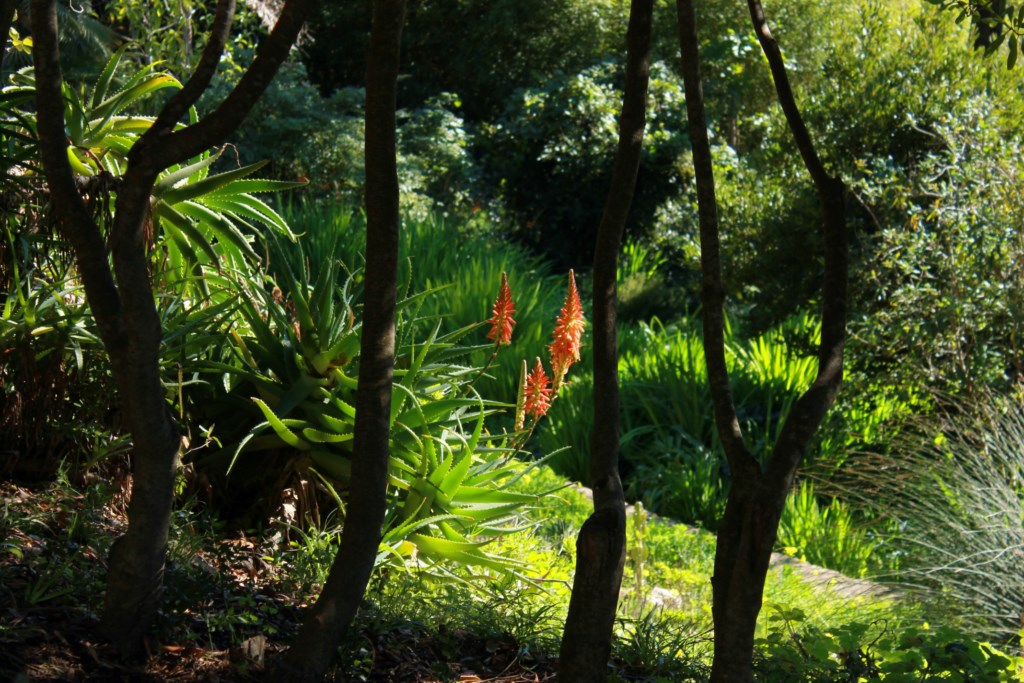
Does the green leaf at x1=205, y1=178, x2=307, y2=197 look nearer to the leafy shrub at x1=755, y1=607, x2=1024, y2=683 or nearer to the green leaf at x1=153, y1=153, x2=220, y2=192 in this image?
the green leaf at x1=153, y1=153, x2=220, y2=192

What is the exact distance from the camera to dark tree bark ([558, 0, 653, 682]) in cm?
229

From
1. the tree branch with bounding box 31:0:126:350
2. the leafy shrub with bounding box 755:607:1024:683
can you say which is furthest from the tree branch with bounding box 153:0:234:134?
the leafy shrub with bounding box 755:607:1024:683

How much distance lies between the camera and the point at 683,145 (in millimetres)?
13414

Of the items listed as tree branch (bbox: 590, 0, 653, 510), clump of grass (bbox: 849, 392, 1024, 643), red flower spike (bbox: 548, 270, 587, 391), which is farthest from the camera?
clump of grass (bbox: 849, 392, 1024, 643)

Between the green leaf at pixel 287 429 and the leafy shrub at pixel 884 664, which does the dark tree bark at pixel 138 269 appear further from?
the leafy shrub at pixel 884 664

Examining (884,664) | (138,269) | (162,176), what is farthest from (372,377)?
(162,176)

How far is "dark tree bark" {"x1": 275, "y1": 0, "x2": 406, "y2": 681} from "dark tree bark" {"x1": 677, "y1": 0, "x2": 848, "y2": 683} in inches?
28.9

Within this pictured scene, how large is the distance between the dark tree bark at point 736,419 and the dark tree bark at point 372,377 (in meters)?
0.73

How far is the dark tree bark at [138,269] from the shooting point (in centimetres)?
215

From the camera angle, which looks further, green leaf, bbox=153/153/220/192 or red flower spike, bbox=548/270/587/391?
green leaf, bbox=153/153/220/192

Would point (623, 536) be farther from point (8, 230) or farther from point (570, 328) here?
point (8, 230)

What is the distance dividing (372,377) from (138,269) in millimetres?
505

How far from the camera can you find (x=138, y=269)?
7.25 ft

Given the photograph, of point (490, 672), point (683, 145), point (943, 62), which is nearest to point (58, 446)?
point (490, 672)
